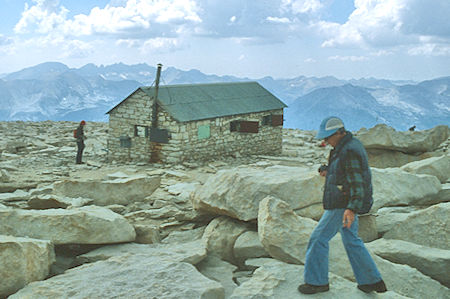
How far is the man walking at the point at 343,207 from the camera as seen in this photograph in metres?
5.12

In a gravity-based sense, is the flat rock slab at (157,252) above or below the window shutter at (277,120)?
below

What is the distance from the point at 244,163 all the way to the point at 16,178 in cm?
888

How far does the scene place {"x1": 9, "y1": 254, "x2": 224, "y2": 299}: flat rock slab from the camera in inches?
206

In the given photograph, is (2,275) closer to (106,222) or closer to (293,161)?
(106,222)

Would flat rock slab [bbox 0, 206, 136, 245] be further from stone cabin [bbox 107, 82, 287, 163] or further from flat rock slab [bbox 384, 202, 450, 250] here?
stone cabin [bbox 107, 82, 287, 163]

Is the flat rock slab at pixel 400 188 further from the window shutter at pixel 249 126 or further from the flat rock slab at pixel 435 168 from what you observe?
the window shutter at pixel 249 126

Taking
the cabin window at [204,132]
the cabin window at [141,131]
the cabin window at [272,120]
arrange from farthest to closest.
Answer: the cabin window at [272,120] < the cabin window at [204,132] < the cabin window at [141,131]

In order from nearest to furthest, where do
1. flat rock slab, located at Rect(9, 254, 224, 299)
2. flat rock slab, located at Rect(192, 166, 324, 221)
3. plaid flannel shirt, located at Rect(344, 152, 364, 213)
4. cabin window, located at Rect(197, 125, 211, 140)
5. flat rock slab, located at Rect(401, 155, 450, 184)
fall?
1. plaid flannel shirt, located at Rect(344, 152, 364, 213)
2. flat rock slab, located at Rect(9, 254, 224, 299)
3. flat rock slab, located at Rect(192, 166, 324, 221)
4. flat rock slab, located at Rect(401, 155, 450, 184)
5. cabin window, located at Rect(197, 125, 211, 140)

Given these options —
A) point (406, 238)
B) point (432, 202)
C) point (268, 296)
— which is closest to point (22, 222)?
point (268, 296)

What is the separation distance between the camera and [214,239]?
7.52 m

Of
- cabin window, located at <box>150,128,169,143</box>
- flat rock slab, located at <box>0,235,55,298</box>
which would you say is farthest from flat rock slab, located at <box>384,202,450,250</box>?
cabin window, located at <box>150,128,169,143</box>

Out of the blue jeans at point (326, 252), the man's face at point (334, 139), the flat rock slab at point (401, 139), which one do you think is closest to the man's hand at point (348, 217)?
the blue jeans at point (326, 252)

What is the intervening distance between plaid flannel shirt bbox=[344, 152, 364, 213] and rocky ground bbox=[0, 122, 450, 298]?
3.59 feet

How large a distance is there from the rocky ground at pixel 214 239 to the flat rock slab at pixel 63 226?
1cm
